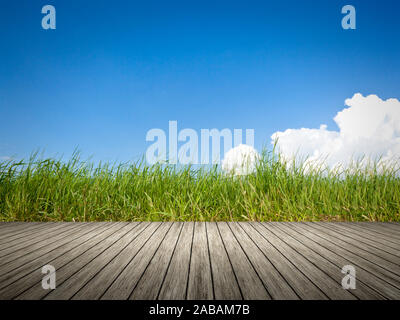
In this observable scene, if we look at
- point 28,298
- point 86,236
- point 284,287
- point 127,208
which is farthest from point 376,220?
point 28,298

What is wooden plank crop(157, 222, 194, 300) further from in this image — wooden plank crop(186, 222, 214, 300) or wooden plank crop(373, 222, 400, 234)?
wooden plank crop(373, 222, 400, 234)

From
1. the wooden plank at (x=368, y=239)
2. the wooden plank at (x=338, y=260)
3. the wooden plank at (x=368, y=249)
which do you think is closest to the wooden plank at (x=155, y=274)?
the wooden plank at (x=338, y=260)

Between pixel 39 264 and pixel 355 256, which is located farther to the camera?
pixel 355 256

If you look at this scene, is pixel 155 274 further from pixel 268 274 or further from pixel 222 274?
pixel 268 274

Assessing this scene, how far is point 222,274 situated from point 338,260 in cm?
111

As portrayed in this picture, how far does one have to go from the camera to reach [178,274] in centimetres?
209

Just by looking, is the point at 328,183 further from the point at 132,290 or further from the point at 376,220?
the point at 132,290

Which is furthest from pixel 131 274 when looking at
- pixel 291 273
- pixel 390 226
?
pixel 390 226

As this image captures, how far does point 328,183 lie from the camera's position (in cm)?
512

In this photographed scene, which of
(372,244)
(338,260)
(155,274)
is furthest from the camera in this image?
(372,244)

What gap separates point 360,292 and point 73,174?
4825 millimetres

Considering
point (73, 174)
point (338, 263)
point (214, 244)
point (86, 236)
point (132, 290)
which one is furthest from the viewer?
point (73, 174)

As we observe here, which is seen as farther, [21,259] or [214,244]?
[214,244]

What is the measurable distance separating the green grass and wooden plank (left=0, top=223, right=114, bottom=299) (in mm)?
1347
